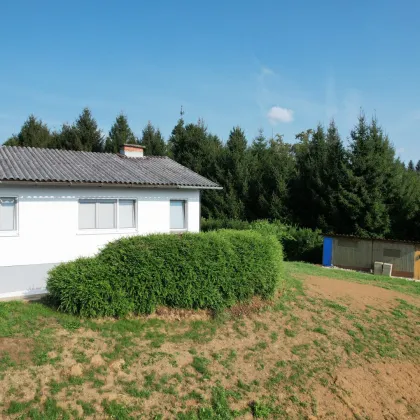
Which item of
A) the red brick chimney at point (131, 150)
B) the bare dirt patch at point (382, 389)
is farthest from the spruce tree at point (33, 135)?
the bare dirt patch at point (382, 389)

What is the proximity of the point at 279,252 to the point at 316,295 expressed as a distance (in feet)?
6.81

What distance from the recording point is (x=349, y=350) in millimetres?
8742

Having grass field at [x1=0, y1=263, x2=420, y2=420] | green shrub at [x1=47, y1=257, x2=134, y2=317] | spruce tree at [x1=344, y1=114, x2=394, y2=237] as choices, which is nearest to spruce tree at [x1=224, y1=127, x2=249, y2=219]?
spruce tree at [x1=344, y1=114, x2=394, y2=237]

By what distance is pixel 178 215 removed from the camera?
15.1 m

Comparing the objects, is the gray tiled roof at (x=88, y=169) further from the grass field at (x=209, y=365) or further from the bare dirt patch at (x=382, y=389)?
the bare dirt patch at (x=382, y=389)

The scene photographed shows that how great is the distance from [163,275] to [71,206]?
5610 mm

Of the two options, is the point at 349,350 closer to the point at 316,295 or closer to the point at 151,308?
the point at 316,295

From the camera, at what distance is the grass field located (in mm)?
5898

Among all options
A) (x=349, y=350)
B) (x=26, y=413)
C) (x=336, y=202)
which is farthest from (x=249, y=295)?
(x=336, y=202)

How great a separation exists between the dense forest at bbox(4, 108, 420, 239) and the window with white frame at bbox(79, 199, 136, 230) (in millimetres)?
14906

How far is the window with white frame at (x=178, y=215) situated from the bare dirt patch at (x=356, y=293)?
5.23 metres

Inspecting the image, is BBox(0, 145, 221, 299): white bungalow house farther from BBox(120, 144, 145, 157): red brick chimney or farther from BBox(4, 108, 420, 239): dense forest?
BBox(4, 108, 420, 239): dense forest

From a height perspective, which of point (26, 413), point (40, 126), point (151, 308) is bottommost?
point (26, 413)

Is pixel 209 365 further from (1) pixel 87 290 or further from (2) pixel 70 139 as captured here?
(2) pixel 70 139
